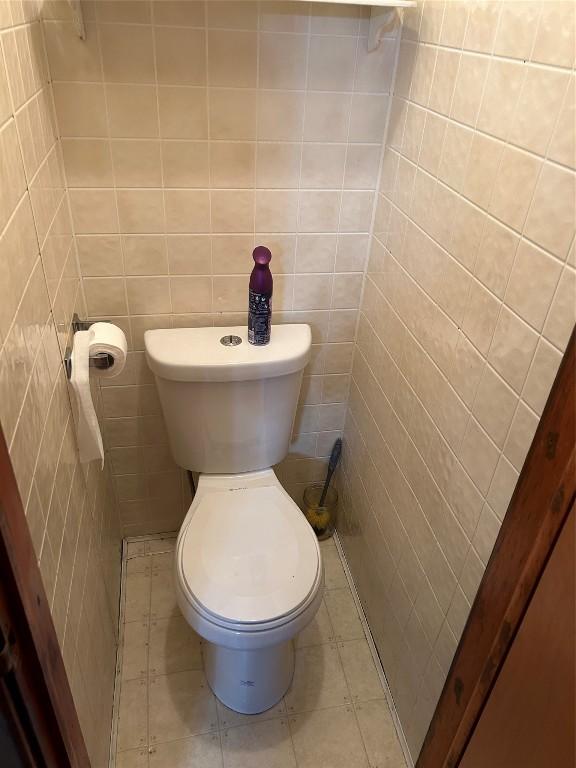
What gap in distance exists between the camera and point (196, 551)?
4.54 ft

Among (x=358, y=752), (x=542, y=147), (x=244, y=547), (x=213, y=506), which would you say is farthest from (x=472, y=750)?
(x=542, y=147)

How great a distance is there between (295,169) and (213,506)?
0.90 metres

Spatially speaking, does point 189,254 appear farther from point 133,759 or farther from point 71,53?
point 133,759

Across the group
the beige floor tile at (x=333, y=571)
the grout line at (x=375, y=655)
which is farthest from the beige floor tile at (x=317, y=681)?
the beige floor tile at (x=333, y=571)

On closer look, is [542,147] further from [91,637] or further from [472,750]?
[91,637]

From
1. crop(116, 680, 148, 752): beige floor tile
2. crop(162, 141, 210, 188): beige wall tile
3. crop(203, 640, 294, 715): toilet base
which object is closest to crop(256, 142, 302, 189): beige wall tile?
crop(162, 141, 210, 188): beige wall tile

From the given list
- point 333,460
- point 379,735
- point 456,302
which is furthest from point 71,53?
point 379,735

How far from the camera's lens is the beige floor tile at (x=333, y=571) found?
1.86 m

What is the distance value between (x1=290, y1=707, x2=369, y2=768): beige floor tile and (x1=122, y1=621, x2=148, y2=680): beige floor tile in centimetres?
45

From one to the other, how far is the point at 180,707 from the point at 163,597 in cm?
35

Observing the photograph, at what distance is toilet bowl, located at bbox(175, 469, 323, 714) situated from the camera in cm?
126

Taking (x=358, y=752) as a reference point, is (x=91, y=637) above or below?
above

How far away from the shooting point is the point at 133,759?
1.40m

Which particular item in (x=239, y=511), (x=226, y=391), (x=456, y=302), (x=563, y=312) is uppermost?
(x=563, y=312)
